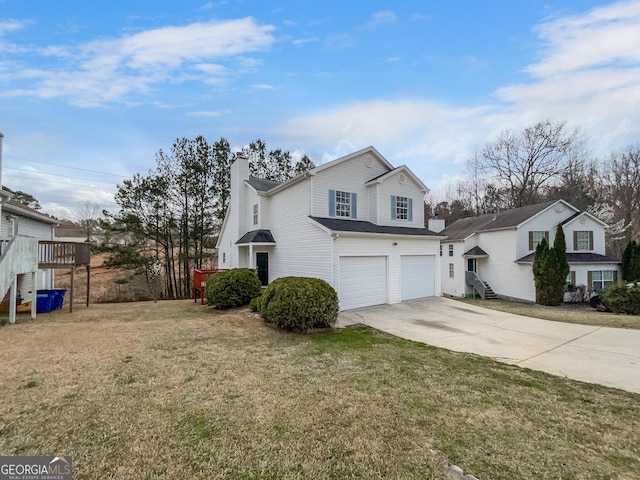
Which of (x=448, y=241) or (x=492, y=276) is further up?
(x=448, y=241)

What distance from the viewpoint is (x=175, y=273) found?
24.6 meters

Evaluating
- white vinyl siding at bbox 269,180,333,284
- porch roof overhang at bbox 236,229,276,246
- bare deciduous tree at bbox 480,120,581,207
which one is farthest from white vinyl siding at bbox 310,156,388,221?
bare deciduous tree at bbox 480,120,581,207

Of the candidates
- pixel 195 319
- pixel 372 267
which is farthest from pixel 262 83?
pixel 195 319

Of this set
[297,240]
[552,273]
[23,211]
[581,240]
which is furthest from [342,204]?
[581,240]

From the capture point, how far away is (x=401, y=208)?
1515 cm

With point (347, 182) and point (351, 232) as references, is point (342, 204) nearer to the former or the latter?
point (347, 182)

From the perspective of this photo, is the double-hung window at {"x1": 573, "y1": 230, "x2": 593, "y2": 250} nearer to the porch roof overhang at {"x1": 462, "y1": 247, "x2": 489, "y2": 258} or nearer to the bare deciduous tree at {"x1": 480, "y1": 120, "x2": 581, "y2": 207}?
the porch roof overhang at {"x1": 462, "y1": 247, "x2": 489, "y2": 258}

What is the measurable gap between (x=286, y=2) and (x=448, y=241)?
2104 cm

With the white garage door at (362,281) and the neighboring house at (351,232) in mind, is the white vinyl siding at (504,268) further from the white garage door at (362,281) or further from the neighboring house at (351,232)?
the white garage door at (362,281)

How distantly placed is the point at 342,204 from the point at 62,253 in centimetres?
1192

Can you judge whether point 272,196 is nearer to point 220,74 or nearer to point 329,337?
point 220,74

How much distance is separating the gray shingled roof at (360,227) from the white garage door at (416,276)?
1.18 meters

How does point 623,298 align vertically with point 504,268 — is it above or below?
below

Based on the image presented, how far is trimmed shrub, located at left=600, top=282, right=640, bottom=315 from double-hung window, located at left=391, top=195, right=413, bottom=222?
9.81m
